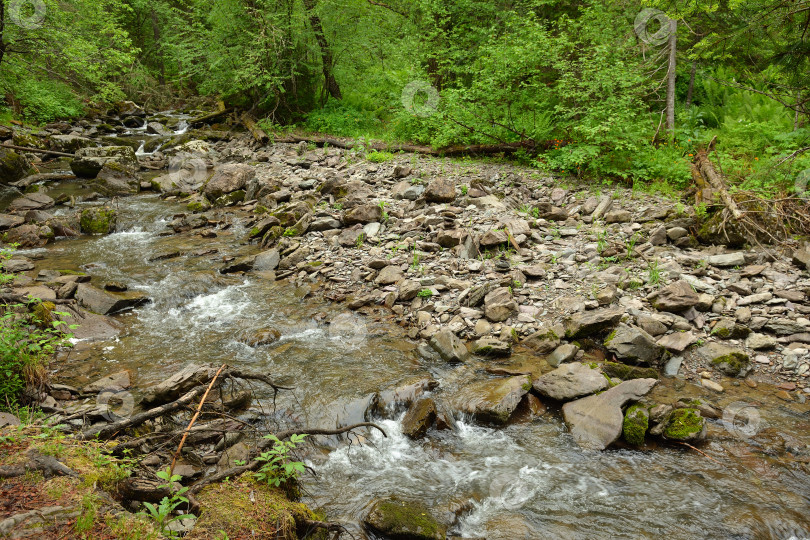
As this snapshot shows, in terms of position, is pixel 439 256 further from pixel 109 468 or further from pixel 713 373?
pixel 109 468

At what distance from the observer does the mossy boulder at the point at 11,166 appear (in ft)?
44.5

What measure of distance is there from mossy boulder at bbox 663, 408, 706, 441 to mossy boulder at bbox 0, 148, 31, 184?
59.6 feet

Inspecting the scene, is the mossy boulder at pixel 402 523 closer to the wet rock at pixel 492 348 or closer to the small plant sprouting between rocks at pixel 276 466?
the small plant sprouting between rocks at pixel 276 466

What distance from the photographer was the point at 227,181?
13.8 m

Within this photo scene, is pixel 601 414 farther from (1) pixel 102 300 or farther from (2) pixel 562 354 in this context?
(1) pixel 102 300

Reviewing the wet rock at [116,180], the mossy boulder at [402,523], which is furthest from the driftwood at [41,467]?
the wet rock at [116,180]

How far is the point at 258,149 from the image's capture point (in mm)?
17391

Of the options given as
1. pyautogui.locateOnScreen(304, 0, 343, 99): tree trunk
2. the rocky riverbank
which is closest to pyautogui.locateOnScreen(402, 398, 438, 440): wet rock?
the rocky riverbank

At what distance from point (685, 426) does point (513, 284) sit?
3250 millimetres

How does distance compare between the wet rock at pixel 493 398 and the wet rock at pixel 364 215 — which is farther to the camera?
the wet rock at pixel 364 215

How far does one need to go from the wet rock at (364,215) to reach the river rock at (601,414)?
6.17 meters

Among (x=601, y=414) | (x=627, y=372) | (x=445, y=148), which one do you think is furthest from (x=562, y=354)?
(x=445, y=148)

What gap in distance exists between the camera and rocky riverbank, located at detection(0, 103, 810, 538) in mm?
5383

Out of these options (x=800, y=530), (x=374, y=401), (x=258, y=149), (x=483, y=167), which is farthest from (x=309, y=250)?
(x=258, y=149)
